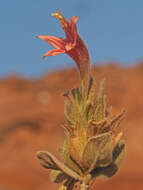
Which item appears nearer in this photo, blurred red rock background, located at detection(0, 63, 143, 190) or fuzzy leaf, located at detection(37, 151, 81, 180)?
fuzzy leaf, located at detection(37, 151, 81, 180)

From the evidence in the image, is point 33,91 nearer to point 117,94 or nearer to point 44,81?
point 44,81

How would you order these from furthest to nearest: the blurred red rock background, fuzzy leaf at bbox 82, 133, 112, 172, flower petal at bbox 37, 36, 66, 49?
1. the blurred red rock background
2. flower petal at bbox 37, 36, 66, 49
3. fuzzy leaf at bbox 82, 133, 112, 172

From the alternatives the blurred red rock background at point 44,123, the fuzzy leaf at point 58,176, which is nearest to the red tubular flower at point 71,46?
the fuzzy leaf at point 58,176

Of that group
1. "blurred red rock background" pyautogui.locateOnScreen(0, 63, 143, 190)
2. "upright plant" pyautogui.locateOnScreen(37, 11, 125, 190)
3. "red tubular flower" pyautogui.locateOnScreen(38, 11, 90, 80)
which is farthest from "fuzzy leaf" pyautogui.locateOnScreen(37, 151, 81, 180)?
"blurred red rock background" pyautogui.locateOnScreen(0, 63, 143, 190)

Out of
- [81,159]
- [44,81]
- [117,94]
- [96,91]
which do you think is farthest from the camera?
[44,81]

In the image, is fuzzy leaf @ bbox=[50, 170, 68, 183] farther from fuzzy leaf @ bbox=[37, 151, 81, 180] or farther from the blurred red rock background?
the blurred red rock background

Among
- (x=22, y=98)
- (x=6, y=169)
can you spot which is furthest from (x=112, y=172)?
(x=22, y=98)

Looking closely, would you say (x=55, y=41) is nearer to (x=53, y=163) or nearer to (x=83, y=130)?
(x=83, y=130)

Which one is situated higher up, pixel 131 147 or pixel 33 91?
pixel 33 91
